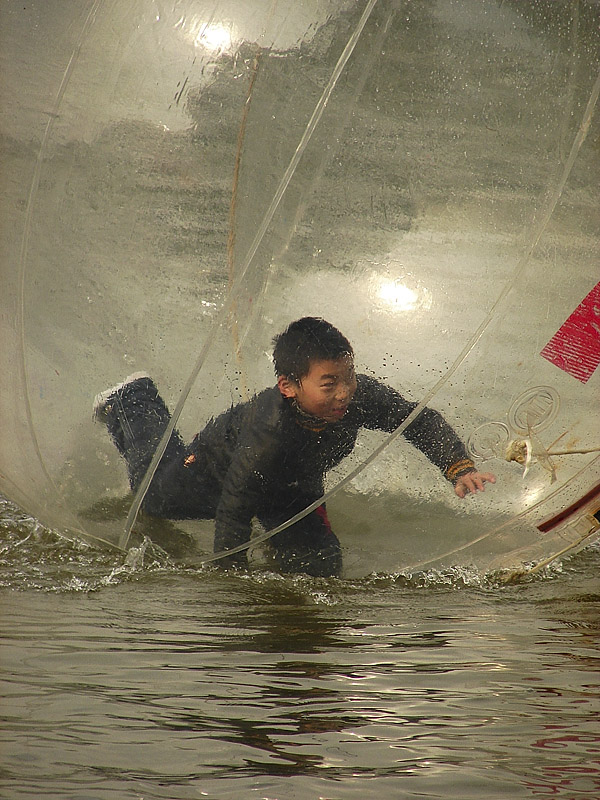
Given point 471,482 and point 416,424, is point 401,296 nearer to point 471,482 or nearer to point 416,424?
point 416,424

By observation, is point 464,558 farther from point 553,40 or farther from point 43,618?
point 553,40

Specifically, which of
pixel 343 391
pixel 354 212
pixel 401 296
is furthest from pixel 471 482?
pixel 354 212

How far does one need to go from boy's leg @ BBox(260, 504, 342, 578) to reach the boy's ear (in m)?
0.34

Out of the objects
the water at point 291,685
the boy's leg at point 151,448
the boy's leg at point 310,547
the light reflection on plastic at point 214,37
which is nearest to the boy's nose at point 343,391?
the boy's leg at point 310,547

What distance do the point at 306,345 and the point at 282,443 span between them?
0.92ft

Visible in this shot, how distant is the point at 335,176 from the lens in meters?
2.25

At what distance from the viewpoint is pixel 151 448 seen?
2523 millimetres

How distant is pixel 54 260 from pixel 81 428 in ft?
1.57

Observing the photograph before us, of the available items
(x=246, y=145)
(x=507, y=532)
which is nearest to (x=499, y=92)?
(x=246, y=145)

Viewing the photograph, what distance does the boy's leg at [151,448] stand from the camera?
2.47 meters

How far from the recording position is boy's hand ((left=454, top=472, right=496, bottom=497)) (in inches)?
96.7

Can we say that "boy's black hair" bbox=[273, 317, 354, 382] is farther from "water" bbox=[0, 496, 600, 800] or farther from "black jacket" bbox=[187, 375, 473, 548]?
"water" bbox=[0, 496, 600, 800]

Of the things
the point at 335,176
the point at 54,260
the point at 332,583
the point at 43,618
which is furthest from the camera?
the point at 332,583

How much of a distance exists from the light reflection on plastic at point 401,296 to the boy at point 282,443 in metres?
0.15
